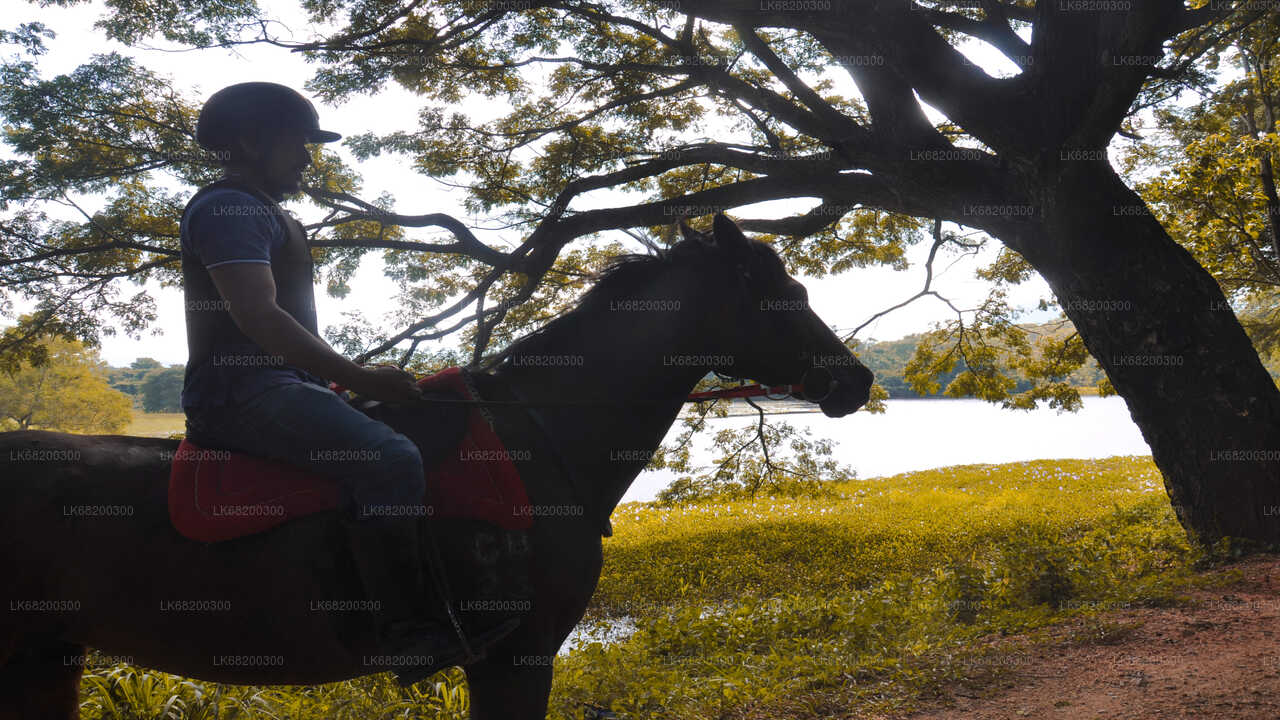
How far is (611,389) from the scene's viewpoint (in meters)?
2.87

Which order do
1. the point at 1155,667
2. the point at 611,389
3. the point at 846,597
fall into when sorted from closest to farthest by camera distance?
the point at 611,389 < the point at 1155,667 < the point at 846,597

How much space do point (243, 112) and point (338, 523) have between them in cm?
151

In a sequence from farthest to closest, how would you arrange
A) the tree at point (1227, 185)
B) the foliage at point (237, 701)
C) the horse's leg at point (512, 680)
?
the tree at point (1227, 185) < the foliage at point (237, 701) < the horse's leg at point (512, 680)

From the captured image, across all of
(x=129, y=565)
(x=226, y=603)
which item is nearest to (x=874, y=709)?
(x=226, y=603)

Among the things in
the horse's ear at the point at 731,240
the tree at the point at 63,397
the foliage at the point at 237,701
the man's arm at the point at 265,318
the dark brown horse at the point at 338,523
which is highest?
the tree at the point at 63,397

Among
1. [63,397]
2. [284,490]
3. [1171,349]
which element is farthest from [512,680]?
[63,397]

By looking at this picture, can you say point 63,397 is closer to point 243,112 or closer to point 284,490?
point 243,112

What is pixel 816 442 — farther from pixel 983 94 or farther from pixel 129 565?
pixel 129 565

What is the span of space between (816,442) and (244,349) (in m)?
10.9

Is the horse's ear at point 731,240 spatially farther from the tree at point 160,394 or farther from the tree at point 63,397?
the tree at point 160,394

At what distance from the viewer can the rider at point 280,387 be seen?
2.06 metres

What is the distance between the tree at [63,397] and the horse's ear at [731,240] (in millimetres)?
43477

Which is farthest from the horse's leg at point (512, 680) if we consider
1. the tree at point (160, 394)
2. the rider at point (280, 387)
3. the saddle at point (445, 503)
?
the tree at point (160, 394)

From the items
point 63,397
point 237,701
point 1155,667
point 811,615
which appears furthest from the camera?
point 63,397
